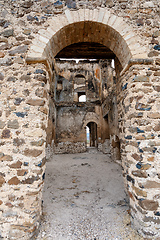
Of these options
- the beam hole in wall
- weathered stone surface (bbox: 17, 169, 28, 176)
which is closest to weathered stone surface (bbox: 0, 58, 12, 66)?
weathered stone surface (bbox: 17, 169, 28, 176)

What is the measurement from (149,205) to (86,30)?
3220mm

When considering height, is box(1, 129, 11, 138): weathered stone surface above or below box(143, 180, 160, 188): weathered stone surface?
above

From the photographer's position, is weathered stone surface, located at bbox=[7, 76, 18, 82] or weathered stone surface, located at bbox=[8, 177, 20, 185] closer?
weathered stone surface, located at bbox=[8, 177, 20, 185]

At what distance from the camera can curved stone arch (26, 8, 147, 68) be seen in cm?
215

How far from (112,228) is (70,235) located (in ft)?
2.12

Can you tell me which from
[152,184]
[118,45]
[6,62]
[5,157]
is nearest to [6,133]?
[5,157]

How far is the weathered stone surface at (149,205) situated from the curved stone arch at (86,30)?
230 centimetres

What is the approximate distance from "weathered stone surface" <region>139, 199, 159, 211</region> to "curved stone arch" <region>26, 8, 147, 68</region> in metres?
2.30

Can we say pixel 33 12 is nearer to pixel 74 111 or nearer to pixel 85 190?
pixel 85 190

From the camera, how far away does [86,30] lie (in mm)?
2457

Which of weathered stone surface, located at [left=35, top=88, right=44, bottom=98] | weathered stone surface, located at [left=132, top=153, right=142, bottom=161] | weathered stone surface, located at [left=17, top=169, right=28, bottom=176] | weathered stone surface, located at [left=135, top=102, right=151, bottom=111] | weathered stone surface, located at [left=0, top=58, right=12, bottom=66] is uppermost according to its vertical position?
weathered stone surface, located at [left=0, top=58, right=12, bottom=66]

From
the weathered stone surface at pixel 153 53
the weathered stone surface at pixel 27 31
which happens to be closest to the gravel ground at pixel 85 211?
the weathered stone surface at pixel 153 53

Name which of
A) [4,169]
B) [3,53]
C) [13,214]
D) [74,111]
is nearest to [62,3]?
[3,53]

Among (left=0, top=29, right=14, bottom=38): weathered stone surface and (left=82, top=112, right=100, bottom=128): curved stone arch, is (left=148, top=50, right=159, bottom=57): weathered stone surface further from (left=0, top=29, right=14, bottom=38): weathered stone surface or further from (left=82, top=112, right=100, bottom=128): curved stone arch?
(left=82, top=112, right=100, bottom=128): curved stone arch
